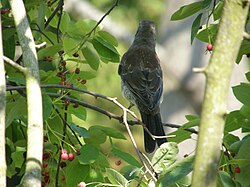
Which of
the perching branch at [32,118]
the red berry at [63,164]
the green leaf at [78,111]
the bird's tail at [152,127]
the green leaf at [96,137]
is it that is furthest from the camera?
the bird's tail at [152,127]

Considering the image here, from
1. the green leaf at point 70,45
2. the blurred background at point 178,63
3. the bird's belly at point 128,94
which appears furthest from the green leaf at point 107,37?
the blurred background at point 178,63

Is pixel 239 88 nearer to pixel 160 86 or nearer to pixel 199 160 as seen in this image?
pixel 199 160

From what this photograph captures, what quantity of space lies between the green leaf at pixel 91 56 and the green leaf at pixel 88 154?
435mm

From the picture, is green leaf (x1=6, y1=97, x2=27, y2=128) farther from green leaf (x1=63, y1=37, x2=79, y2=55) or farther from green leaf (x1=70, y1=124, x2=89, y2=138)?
green leaf (x1=63, y1=37, x2=79, y2=55)

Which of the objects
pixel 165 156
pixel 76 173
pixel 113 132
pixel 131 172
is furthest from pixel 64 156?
pixel 165 156

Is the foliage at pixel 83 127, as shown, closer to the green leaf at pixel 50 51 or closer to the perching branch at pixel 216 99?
the green leaf at pixel 50 51

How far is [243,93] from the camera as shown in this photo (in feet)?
7.61

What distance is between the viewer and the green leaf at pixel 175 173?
1.93 m

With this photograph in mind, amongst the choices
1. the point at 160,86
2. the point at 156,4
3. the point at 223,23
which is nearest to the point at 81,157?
the point at 223,23

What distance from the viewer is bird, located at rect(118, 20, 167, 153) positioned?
4016 mm

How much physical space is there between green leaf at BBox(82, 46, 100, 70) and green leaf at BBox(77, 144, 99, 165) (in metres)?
0.43

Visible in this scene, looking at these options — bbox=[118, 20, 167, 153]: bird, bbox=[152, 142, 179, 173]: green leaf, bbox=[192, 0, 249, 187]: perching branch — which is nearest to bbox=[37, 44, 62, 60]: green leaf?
bbox=[152, 142, 179, 173]: green leaf

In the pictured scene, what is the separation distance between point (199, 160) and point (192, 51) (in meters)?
8.29

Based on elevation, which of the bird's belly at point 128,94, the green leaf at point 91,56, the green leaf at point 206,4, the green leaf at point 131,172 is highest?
the bird's belly at point 128,94
